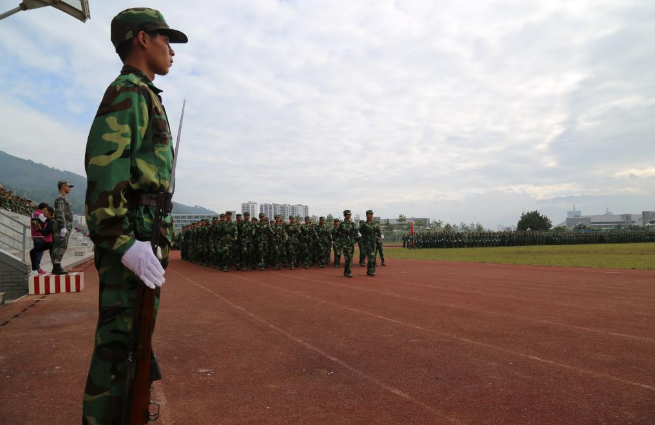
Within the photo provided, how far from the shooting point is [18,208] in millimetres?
18969

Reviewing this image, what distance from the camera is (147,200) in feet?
5.99

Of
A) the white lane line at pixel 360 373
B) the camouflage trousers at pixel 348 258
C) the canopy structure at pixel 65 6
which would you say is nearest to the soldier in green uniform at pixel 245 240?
the camouflage trousers at pixel 348 258

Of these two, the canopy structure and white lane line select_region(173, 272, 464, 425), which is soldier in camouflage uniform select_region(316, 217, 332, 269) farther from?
the canopy structure

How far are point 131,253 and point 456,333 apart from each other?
14.8 ft

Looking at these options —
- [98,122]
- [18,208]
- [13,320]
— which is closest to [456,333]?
[98,122]

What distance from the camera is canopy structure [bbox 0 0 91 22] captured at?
5.77m

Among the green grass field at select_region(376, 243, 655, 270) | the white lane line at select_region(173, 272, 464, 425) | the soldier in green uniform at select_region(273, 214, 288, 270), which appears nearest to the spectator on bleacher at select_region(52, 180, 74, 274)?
the white lane line at select_region(173, 272, 464, 425)

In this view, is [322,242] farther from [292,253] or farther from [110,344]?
[110,344]

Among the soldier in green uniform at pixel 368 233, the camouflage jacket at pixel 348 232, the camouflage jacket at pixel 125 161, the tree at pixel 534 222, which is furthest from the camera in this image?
the tree at pixel 534 222

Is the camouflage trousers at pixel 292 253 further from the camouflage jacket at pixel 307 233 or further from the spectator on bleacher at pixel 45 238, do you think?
the spectator on bleacher at pixel 45 238

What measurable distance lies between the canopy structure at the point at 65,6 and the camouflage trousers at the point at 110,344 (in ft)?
19.3

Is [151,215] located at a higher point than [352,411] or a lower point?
higher

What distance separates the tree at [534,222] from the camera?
268 feet

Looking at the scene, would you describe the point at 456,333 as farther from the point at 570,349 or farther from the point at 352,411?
the point at 352,411
